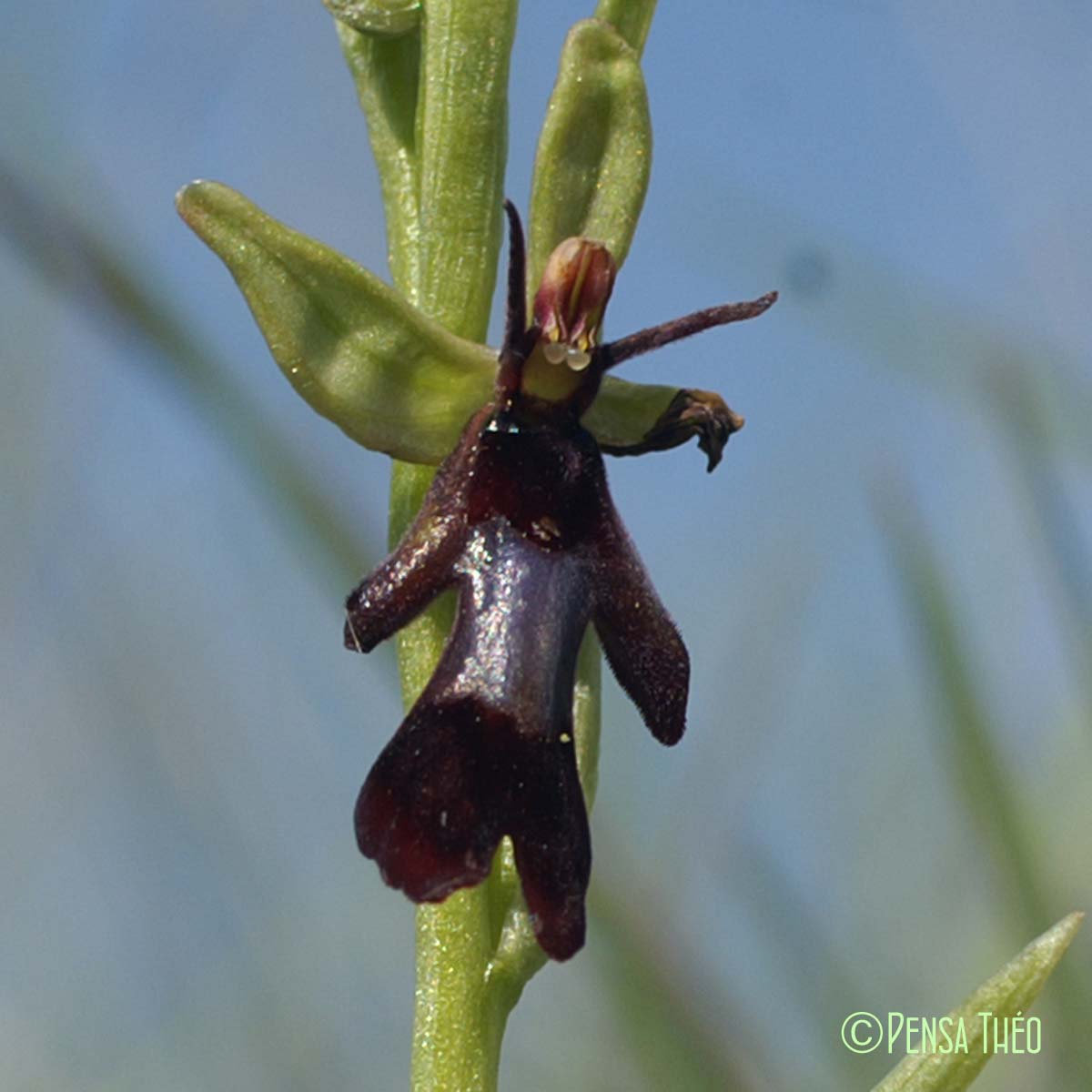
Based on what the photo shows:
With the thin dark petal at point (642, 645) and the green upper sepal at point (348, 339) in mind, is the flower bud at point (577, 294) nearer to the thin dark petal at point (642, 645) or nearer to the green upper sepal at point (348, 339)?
the green upper sepal at point (348, 339)

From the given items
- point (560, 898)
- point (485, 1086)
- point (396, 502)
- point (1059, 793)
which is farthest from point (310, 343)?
point (1059, 793)

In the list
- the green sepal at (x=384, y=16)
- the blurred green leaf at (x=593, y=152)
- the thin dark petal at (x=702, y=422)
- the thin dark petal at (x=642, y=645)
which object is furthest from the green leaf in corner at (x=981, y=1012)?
the green sepal at (x=384, y=16)

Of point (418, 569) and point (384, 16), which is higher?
point (384, 16)

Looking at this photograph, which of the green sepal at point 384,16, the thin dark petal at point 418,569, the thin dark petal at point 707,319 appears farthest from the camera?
the green sepal at point 384,16

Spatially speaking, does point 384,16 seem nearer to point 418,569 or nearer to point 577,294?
point 577,294

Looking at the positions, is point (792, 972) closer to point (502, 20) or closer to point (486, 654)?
point (486, 654)

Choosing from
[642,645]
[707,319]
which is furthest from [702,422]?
[642,645]
